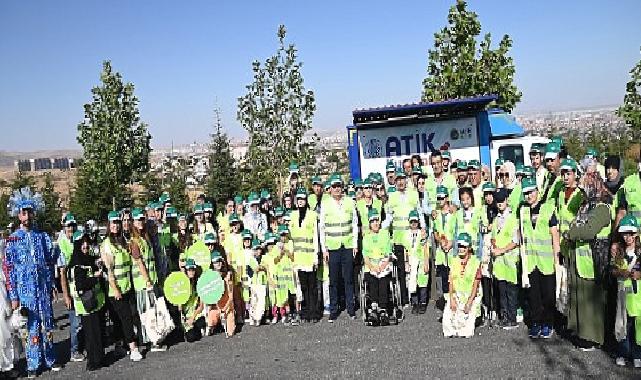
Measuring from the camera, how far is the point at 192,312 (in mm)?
8875

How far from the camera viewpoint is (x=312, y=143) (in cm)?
2228

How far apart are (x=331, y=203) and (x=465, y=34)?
1131 centimetres

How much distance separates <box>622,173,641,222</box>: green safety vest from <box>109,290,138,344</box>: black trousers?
612cm

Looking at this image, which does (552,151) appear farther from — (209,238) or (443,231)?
(209,238)

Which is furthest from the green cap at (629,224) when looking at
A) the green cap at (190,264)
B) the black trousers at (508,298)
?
the green cap at (190,264)

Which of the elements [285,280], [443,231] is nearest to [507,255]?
[443,231]

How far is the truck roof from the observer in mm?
14392

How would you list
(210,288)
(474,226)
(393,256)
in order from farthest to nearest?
(210,288), (393,256), (474,226)

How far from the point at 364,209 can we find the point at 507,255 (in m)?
2.58

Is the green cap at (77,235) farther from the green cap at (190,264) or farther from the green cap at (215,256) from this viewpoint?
the green cap at (215,256)

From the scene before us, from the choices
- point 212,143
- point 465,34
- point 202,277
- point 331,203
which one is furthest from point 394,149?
point 212,143

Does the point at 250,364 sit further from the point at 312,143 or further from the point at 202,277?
the point at 312,143

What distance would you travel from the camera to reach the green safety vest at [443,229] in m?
8.45

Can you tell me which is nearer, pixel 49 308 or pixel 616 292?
pixel 616 292
